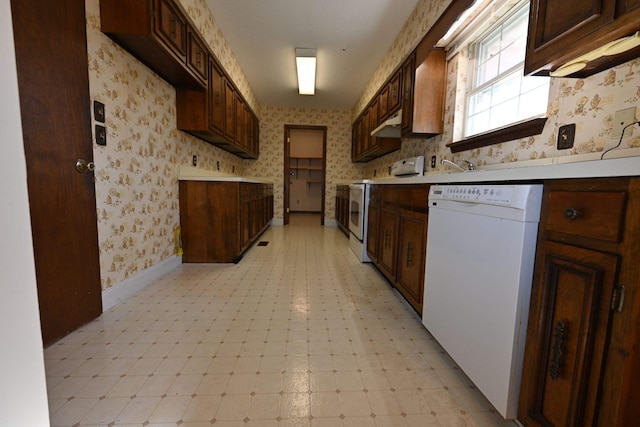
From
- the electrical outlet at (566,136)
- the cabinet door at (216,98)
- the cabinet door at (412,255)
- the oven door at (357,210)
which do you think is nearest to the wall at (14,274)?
the cabinet door at (412,255)

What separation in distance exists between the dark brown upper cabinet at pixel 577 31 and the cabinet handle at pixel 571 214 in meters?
0.62

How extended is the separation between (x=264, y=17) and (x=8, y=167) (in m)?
2.92

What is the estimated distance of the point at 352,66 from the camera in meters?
3.84

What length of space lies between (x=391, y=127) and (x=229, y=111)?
6.37 feet

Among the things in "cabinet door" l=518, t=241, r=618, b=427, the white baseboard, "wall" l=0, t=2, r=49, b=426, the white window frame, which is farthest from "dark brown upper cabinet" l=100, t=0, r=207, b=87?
"cabinet door" l=518, t=241, r=618, b=427

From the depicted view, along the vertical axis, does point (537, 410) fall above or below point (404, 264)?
below

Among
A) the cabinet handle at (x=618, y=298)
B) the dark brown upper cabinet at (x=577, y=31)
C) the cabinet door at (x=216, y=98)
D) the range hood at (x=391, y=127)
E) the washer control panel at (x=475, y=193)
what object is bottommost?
the cabinet handle at (x=618, y=298)

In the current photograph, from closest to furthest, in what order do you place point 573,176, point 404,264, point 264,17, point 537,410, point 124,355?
point 573,176 → point 537,410 → point 124,355 → point 404,264 → point 264,17

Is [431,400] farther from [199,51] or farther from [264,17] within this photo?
[264,17]

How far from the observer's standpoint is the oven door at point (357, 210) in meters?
3.13

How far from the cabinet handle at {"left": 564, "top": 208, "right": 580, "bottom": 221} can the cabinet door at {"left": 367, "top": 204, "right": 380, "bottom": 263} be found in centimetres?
186

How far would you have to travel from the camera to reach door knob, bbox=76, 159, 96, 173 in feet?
4.94

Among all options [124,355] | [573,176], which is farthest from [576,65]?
[124,355]

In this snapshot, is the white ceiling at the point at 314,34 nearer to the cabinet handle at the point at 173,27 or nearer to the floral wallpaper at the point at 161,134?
the floral wallpaper at the point at 161,134
